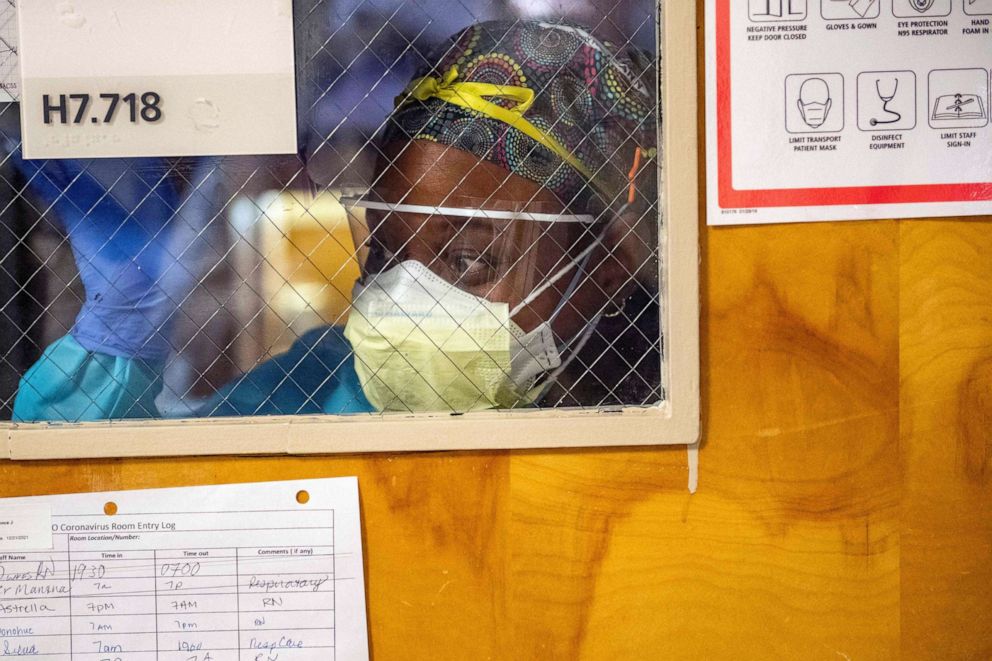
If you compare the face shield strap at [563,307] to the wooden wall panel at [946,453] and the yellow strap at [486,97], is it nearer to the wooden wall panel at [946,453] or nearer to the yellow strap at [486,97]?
the yellow strap at [486,97]

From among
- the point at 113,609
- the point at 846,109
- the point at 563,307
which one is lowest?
the point at 113,609

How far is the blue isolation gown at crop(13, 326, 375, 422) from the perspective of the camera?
61 centimetres

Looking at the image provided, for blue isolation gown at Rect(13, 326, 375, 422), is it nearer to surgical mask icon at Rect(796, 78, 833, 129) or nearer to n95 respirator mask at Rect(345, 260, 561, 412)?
n95 respirator mask at Rect(345, 260, 561, 412)

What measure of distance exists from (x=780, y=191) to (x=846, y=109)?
0.26 feet

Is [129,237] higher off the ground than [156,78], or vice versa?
[156,78]

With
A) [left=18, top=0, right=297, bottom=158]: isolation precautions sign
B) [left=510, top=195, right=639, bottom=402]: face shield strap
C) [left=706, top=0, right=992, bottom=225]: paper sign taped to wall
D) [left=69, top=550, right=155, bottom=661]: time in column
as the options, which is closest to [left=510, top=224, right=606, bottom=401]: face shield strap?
[left=510, top=195, right=639, bottom=402]: face shield strap

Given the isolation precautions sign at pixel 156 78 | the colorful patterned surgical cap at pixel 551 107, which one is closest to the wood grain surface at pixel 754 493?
the colorful patterned surgical cap at pixel 551 107

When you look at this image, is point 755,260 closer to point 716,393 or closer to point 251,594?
point 716,393

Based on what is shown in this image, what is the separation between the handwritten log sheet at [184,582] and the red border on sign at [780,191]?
391mm

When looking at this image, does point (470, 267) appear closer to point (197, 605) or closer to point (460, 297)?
point (460, 297)

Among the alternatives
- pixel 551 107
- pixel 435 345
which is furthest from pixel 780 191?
pixel 435 345

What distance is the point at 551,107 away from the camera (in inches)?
23.8

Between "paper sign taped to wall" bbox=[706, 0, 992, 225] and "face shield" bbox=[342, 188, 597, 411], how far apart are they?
0.14 meters

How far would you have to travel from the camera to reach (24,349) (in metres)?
0.61
